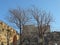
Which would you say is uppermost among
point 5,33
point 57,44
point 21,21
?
point 21,21

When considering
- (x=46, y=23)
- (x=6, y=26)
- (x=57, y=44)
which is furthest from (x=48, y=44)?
(x=6, y=26)

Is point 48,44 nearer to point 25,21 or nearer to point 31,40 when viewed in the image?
point 31,40

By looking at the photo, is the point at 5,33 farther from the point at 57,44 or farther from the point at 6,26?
the point at 57,44

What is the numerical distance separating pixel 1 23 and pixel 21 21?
3891mm

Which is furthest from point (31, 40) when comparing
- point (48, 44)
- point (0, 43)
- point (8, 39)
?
point (0, 43)

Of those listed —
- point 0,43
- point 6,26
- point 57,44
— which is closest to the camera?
point 0,43

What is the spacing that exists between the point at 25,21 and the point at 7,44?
21.4ft

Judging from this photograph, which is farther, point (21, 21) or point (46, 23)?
point (46, 23)

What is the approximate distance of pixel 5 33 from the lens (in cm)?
3834

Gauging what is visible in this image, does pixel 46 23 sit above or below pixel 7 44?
above

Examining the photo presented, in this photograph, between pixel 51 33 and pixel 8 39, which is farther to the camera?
pixel 51 33

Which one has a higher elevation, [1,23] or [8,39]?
[1,23]

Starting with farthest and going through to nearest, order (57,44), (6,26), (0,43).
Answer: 1. (57,44)
2. (6,26)
3. (0,43)

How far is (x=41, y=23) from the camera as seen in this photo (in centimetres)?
3975
